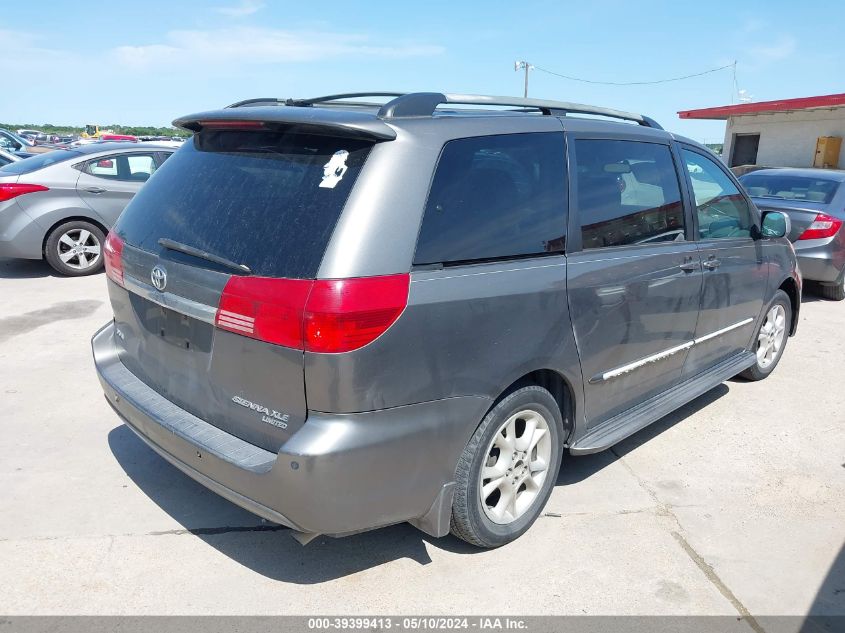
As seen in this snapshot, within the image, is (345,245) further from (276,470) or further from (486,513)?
(486,513)

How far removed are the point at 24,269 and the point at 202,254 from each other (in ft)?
23.3

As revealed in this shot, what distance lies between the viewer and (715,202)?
14.4 feet

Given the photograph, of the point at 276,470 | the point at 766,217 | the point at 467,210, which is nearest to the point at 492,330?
the point at 467,210

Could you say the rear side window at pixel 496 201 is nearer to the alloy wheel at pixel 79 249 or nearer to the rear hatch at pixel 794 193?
the rear hatch at pixel 794 193

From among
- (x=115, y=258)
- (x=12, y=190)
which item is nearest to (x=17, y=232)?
(x=12, y=190)

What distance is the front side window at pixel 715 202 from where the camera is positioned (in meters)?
4.18

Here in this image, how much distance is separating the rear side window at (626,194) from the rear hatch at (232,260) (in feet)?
4.22

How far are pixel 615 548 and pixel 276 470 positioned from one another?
1.64 m

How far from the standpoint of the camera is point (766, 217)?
4.77 meters

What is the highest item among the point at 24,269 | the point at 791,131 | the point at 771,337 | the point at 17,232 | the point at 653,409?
the point at 791,131

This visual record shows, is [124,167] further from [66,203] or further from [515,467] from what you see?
[515,467]

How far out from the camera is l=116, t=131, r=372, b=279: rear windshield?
7.91 feet

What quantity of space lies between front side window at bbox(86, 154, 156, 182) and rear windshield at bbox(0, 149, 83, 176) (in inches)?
9.7

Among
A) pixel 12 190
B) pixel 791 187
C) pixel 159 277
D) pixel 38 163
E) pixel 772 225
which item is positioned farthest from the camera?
pixel 791 187
